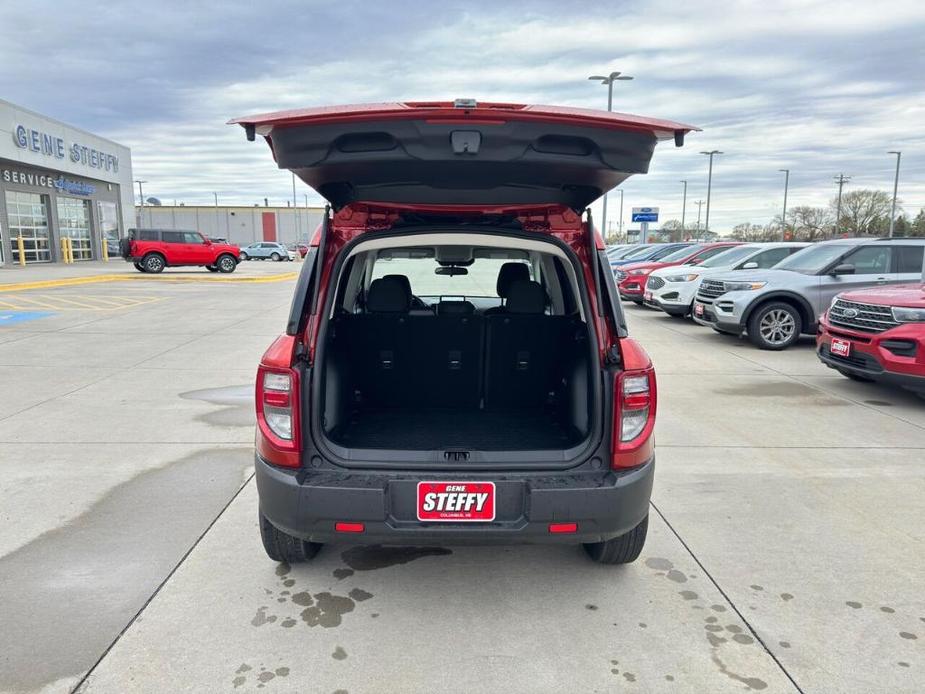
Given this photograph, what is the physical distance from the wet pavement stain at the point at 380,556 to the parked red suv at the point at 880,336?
15.9ft

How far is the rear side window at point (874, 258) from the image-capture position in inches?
366

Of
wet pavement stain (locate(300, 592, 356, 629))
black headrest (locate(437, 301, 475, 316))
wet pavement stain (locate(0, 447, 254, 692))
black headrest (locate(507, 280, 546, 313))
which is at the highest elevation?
black headrest (locate(507, 280, 546, 313))

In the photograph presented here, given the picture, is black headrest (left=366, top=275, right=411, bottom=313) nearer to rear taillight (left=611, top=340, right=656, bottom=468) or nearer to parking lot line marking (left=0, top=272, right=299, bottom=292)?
rear taillight (left=611, top=340, right=656, bottom=468)

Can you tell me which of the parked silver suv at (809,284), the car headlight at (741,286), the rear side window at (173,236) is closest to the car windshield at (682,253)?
the car headlight at (741,286)

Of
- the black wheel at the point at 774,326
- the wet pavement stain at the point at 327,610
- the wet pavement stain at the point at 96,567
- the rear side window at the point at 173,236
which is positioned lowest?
the wet pavement stain at the point at 327,610

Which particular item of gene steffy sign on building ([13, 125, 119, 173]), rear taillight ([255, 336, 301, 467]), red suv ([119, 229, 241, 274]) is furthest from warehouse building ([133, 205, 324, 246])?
rear taillight ([255, 336, 301, 467])

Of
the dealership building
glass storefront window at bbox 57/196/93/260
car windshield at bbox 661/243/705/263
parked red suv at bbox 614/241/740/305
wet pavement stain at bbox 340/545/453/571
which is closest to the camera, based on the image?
wet pavement stain at bbox 340/545/453/571

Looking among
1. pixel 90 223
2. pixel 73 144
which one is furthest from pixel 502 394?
pixel 90 223

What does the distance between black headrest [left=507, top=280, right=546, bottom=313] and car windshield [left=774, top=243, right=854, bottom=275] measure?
7179 millimetres

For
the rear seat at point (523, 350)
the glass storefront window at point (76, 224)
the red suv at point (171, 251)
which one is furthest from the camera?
the glass storefront window at point (76, 224)

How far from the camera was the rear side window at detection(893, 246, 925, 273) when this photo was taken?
9.29 metres

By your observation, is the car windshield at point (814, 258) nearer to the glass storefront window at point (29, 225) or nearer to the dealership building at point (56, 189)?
the dealership building at point (56, 189)

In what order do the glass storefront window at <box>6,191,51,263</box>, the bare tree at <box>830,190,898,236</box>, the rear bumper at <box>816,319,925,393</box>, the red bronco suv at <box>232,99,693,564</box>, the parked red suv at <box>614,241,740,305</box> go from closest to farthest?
the red bronco suv at <box>232,99,693,564</box>, the rear bumper at <box>816,319,925,393</box>, the parked red suv at <box>614,241,740,305</box>, the glass storefront window at <box>6,191,51,263</box>, the bare tree at <box>830,190,898,236</box>

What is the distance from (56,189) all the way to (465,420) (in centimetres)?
3327
